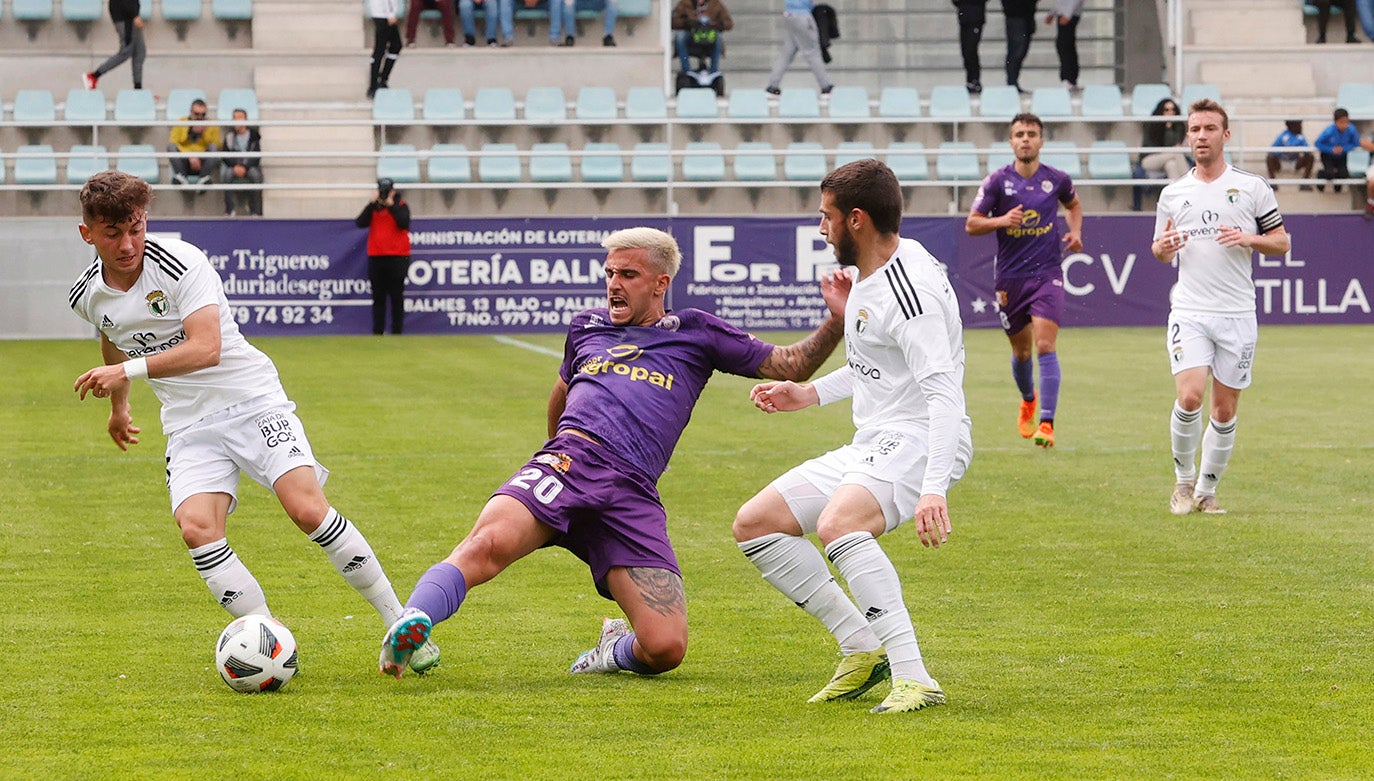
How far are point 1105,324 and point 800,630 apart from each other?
63.2 feet

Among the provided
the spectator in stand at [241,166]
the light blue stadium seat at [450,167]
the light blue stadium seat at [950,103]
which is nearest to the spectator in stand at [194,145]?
the spectator in stand at [241,166]

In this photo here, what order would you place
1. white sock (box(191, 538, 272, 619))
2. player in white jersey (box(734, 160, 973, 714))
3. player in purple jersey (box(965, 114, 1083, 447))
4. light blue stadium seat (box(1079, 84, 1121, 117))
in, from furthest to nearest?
light blue stadium seat (box(1079, 84, 1121, 117)) → player in purple jersey (box(965, 114, 1083, 447)) → white sock (box(191, 538, 272, 619)) → player in white jersey (box(734, 160, 973, 714))

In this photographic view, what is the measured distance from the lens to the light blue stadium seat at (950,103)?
27859mm

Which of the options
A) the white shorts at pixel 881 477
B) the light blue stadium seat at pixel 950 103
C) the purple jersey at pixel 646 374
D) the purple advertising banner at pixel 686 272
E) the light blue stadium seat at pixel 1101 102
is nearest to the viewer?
the white shorts at pixel 881 477

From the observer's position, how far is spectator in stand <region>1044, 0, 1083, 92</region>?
27766 mm

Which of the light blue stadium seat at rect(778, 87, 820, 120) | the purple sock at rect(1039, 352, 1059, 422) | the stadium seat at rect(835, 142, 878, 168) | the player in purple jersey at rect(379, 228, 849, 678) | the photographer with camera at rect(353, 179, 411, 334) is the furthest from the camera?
the light blue stadium seat at rect(778, 87, 820, 120)

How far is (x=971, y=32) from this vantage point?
27.8 m

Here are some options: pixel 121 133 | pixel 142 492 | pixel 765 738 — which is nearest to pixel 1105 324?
pixel 121 133

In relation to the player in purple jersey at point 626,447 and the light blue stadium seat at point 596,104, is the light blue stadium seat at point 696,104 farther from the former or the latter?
the player in purple jersey at point 626,447

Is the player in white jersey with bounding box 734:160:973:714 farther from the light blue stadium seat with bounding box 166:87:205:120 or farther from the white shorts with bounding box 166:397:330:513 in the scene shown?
the light blue stadium seat with bounding box 166:87:205:120

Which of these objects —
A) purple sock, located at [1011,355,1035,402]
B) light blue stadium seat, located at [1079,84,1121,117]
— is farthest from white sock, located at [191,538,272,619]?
light blue stadium seat, located at [1079,84,1121,117]

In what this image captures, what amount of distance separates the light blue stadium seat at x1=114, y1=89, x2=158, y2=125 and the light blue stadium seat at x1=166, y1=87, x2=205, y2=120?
22 cm

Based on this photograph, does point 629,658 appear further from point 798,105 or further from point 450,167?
point 798,105

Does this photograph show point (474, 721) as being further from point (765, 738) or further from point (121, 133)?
point (121, 133)
